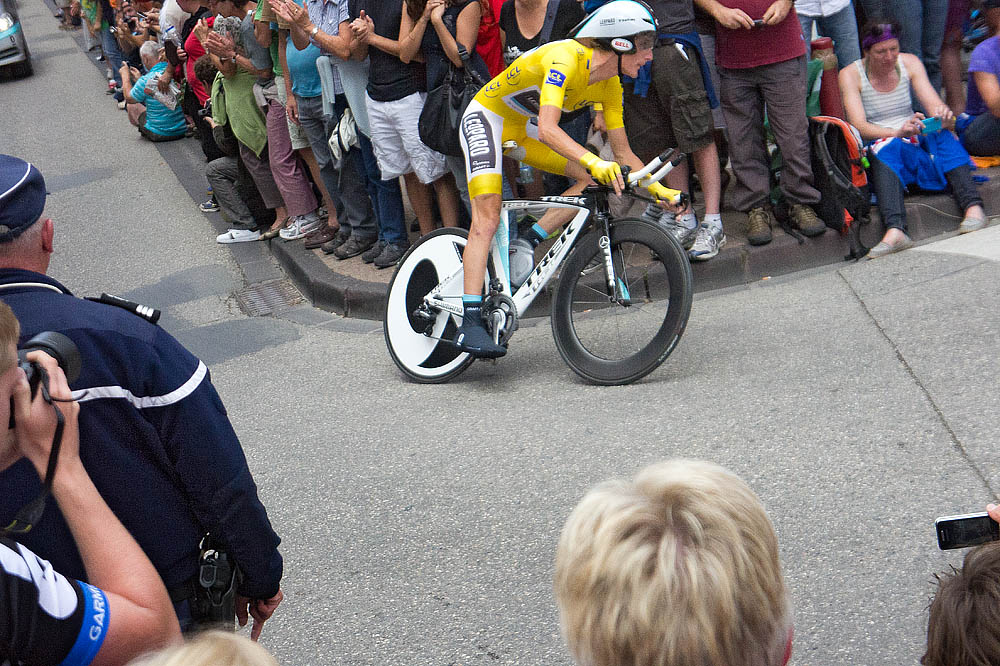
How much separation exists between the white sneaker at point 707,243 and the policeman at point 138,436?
4.33m

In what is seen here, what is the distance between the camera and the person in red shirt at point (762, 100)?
19.8 ft

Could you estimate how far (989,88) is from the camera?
6363 millimetres

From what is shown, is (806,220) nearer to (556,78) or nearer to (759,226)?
(759,226)

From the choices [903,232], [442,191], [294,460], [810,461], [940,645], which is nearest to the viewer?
[940,645]

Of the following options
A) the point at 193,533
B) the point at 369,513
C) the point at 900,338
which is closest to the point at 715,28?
the point at 900,338

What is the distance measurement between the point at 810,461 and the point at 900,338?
4.23 ft

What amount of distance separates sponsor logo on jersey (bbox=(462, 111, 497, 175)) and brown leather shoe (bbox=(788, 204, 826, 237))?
7.23ft

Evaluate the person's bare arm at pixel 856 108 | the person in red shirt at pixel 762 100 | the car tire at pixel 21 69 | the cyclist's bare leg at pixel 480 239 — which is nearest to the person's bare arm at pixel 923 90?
the person's bare arm at pixel 856 108

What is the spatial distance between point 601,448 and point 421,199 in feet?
10.8

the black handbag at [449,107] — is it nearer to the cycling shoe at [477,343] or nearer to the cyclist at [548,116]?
the cyclist at [548,116]

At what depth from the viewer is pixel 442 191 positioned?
6852 millimetres

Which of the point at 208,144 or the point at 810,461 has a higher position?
the point at 810,461

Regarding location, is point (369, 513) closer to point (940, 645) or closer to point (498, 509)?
point (498, 509)

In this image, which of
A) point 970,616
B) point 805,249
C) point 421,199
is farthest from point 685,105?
point 970,616
